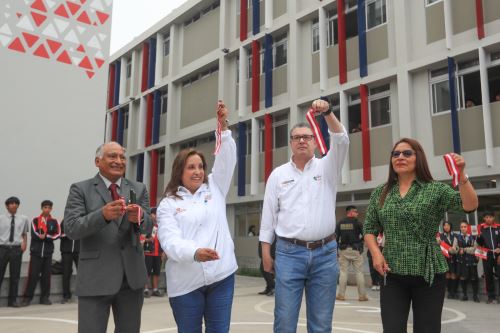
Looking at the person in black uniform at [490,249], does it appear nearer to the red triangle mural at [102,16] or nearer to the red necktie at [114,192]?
the red necktie at [114,192]

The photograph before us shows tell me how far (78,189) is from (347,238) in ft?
25.4

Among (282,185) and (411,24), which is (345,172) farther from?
(282,185)

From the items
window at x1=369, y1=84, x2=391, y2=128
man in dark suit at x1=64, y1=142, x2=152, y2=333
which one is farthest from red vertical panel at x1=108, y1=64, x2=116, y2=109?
man in dark suit at x1=64, y1=142, x2=152, y2=333

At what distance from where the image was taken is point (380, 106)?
51.3 ft

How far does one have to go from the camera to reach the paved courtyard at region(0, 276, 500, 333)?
6727 mm

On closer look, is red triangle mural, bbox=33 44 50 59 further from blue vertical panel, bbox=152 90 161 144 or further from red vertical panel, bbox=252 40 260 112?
blue vertical panel, bbox=152 90 161 144

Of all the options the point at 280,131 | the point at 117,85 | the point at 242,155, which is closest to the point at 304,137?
the point at 280,131

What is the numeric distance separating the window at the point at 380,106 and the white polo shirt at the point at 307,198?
12.2 m

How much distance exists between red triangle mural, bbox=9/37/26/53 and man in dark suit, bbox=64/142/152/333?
9388 mm

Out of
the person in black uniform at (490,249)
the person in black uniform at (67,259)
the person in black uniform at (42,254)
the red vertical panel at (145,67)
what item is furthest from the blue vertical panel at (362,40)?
the red vertical panel at (145,67)

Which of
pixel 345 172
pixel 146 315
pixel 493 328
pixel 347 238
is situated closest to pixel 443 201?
pixel 493 328

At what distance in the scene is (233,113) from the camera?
21.3 meters

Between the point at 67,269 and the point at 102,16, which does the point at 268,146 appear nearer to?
the point at 102,16

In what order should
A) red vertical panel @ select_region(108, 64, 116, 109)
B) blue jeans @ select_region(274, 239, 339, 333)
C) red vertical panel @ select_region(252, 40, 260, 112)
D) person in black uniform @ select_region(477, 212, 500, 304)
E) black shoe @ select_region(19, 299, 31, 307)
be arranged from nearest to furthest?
blue jeans @ select_region(274, 239, 339, 333) < black shoe @ select_region(19, 299, 31, 307) < person in black uniform @ select_region(477, 212, 500, 304) < red vertical panel @ select_region(252, 40, 260, 112) < red vertical panel @ select_region(108, 64, 116, 109)
